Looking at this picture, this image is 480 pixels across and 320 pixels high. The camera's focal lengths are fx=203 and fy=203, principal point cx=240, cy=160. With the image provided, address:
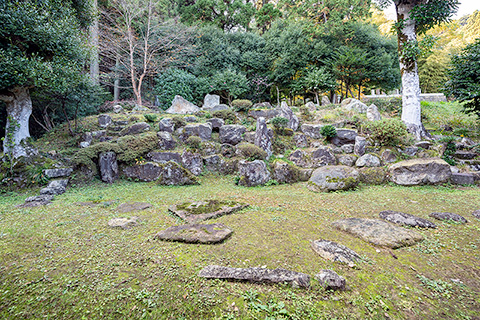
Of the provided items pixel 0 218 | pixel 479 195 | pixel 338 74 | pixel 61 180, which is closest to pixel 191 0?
pixel 338 74

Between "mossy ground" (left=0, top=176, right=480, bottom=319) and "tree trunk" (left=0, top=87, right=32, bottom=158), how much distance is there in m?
2.77

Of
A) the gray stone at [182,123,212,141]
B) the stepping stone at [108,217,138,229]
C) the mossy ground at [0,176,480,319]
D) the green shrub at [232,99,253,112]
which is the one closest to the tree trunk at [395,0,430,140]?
the mossy ground at [0,176,480,319]

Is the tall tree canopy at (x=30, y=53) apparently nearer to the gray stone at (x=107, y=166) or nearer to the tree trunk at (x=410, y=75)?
the gray stone at (x=107, y=166)

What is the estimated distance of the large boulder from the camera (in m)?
5.39

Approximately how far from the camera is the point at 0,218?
3.38 m

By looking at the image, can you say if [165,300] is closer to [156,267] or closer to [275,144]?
[156,267]

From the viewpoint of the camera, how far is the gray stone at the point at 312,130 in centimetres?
766

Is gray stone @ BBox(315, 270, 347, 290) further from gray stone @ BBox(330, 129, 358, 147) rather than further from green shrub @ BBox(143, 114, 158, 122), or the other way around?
green shrub @ BBox(143, 114, 158, 122)

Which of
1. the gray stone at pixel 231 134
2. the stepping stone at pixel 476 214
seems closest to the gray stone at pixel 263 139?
the gray stone at pixel 231 134

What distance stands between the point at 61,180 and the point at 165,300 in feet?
18.2

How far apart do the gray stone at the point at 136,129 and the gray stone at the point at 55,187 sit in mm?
2464

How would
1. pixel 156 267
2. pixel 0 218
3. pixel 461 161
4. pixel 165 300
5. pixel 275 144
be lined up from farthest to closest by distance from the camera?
pixel 275 144 → pixel 461 161 → pixel 0 218 → pixel 156 267 → pixel 165 300

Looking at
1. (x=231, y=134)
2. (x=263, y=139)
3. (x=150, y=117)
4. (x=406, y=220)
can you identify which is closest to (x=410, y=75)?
(x=263, y=139)

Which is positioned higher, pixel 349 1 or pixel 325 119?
pixel 349 1
